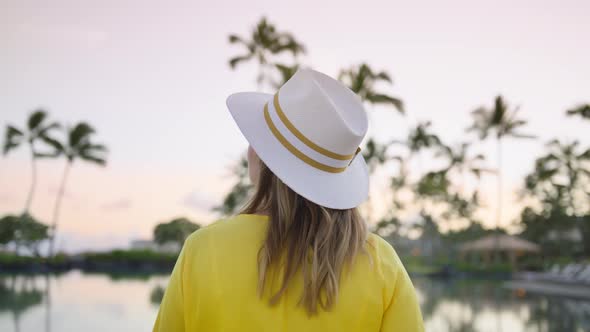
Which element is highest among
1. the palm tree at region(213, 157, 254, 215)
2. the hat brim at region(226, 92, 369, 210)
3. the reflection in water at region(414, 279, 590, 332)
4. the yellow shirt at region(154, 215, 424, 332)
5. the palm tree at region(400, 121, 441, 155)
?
the hat brim at region(226, 92, 369, 210)

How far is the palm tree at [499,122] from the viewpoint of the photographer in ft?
85.0

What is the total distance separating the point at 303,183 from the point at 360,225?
150 millimetres

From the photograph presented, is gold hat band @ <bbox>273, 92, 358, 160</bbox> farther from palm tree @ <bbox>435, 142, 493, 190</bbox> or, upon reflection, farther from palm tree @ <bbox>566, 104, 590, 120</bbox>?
palm tree @ <bbox>435, 142, 493, 190</bbox>

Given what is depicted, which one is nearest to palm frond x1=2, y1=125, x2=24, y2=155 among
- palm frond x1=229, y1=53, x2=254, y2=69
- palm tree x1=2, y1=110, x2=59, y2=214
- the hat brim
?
palm tree x1=2, y1=110, x2=59, y2=214

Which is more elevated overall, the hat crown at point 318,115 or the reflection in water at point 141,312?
the hat crown at point 318,115

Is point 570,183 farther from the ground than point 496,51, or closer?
closer

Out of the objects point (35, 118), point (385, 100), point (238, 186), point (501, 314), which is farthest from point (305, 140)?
point (35, 118)

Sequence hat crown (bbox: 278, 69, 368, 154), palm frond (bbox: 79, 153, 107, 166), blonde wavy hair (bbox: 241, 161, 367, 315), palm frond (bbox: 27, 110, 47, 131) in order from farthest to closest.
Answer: palm frond (bbox: 79, 153, 107, 166) → palm frond (bbox: 27, 110, 47, 131) → hat crown (bbox: 278, 69, 368, 154) → blonde wavy hair (bbox: 241, 161, 367, 315)

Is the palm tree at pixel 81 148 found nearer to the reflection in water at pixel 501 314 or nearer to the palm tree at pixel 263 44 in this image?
the palm tree at pixel 263 44

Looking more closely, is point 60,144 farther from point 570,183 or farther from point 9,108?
point 570,183

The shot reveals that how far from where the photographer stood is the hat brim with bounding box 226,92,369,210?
46.8 inches

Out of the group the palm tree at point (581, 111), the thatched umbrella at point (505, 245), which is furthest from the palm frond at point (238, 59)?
the thatched umbrella at point (505, 245)

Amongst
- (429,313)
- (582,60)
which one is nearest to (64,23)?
(429,313)

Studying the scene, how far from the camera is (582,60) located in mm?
20297
